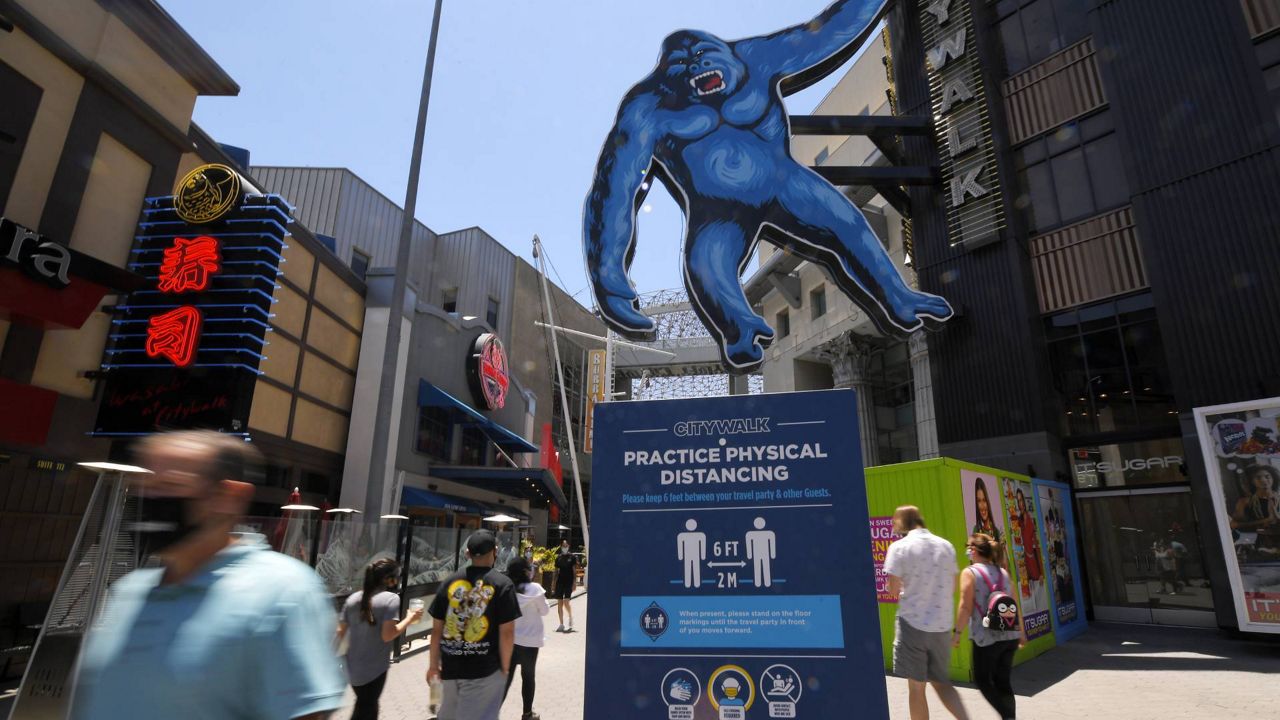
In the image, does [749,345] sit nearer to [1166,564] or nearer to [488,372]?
[1166,564]

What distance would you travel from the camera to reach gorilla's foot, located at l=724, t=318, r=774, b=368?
9820mm

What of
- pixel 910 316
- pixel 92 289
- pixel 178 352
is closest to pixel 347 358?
pixel 178 352

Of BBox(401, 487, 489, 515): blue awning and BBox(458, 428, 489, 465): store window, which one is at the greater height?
BBox(458, 428, 489, 465): store window

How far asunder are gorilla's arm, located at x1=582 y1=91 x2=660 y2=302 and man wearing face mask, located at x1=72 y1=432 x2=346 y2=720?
29.3ft

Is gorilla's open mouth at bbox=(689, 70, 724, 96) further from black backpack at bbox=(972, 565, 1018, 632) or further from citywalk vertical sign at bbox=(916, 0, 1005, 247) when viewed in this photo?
black backpack at bbox=(972, 565, 1018, 632)

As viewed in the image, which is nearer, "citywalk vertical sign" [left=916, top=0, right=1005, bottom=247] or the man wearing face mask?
the man wearing face mask

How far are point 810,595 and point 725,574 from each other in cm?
42

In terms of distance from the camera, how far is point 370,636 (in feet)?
16.9

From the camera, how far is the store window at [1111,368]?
13.4m

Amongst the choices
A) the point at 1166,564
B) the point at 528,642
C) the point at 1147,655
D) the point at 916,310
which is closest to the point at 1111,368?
the point at 1166,564

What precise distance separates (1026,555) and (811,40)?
30.3 ft

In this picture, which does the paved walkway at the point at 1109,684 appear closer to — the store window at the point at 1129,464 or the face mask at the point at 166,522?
the store window at the point at 1129,464

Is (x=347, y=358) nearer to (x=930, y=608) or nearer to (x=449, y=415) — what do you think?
(x=449, y=415)

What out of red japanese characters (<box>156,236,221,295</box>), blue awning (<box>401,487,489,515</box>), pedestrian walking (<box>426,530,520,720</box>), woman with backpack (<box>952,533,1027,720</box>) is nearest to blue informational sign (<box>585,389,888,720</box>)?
pedestrian walking (<box>426,530,520,720</box>)
